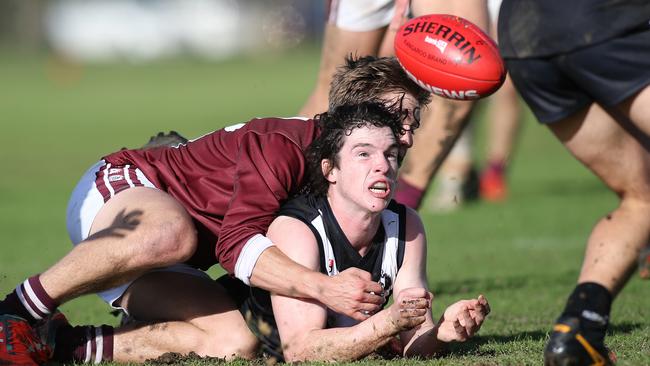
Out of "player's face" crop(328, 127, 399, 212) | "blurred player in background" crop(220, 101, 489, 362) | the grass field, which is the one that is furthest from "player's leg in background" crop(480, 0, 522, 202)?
"player's face" crop(328, 127, 399, 212)

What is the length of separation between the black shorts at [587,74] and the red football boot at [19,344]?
228 cm

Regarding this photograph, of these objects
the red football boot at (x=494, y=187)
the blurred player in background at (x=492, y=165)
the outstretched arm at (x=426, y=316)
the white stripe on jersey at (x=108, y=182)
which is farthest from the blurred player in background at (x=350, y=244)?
the red football boot at (x=494, y=187)

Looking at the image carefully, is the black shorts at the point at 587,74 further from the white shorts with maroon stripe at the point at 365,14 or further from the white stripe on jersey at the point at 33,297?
the white shorts with maroon stripe at the point at 365,14

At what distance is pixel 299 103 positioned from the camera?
2395 cm

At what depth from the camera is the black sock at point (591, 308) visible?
4.05 meters

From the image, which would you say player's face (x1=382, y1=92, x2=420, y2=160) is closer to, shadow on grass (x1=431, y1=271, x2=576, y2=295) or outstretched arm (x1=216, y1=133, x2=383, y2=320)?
outstretched arm (x1=216, y1=133, x2=383, y2=320)

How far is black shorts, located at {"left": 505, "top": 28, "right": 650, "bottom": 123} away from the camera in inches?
158

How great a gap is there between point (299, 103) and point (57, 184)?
1012 centimetres

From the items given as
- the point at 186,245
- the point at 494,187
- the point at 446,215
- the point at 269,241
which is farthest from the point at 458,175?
the point at 269,241

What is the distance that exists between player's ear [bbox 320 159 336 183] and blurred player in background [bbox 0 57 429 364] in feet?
0.40

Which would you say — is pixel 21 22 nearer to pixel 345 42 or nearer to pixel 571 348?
pixel 345 42

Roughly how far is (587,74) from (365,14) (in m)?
2.85

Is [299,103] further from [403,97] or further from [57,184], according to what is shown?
[403,97]

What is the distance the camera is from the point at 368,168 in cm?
A: 460
